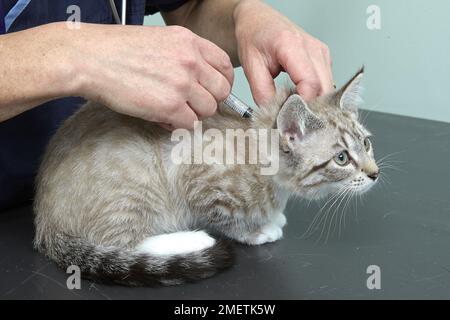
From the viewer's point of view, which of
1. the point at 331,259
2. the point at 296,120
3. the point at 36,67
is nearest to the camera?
the point at 36,67

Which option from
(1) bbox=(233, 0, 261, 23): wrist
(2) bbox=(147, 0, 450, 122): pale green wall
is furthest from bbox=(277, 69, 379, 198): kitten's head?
(2) bbox=(147, 0, 450, 122): pale green wall

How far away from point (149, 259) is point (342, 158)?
0.49m

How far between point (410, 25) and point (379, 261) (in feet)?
4.81

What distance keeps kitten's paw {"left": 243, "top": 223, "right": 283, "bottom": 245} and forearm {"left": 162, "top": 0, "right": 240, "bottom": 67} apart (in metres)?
0.62

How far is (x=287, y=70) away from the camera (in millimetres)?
1311

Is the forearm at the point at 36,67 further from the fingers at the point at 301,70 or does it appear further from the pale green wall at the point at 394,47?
the pale green wall at the point at 394,47

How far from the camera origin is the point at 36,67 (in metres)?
0.96

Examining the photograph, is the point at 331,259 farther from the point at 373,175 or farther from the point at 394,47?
the point at 394,47

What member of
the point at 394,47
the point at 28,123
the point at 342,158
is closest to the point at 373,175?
the point at 342,158

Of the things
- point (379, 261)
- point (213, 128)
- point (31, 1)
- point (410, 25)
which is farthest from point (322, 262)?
point (410, 25)

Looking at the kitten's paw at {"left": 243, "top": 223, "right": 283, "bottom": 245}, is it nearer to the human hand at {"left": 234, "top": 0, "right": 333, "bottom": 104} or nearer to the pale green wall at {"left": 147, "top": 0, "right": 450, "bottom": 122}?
the human hand at {"left": 234, "top": 0, "right": 333, "bottom": 104}

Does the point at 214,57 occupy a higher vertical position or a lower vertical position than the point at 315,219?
higher

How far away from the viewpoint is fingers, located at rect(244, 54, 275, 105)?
4.35 feet

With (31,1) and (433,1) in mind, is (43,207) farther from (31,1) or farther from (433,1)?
(433,1)
